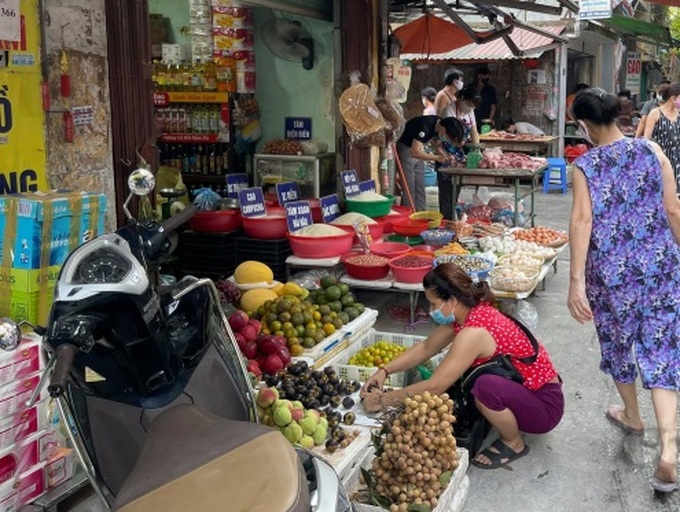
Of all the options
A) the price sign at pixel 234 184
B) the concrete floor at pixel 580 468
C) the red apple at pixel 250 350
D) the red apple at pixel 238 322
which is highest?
the price sign at pixel 234 184

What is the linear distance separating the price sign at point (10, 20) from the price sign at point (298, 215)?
10.3 feet

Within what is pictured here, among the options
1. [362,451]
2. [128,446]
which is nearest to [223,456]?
[128,446]

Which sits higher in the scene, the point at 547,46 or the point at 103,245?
the point at 547,46

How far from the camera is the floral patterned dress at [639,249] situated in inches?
167

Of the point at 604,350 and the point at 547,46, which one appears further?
the point at 547,46

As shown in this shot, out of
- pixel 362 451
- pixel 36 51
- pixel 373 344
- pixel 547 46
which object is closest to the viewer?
pixel 362 451

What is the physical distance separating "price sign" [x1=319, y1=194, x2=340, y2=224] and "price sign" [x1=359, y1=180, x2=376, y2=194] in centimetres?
86

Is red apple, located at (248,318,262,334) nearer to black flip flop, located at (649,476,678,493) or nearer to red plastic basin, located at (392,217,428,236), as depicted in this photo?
black flip flop, located at (649,476,678,493)

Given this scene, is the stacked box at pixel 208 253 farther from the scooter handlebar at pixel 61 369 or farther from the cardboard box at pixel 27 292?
the scooter handlebar at pixel 61 369

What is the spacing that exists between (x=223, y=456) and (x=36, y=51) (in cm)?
295

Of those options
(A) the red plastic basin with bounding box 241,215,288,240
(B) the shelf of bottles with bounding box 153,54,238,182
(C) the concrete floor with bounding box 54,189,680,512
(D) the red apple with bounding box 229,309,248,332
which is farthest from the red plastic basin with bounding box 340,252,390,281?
(B) the shelf of bottles with bounding box 153,54,238,182

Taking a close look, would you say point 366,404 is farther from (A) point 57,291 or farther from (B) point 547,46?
(B) point 547,46

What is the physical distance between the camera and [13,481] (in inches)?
122

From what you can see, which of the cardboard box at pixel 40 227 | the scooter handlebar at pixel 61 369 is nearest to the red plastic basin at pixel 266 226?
the cardboard box at pixel 40 227
